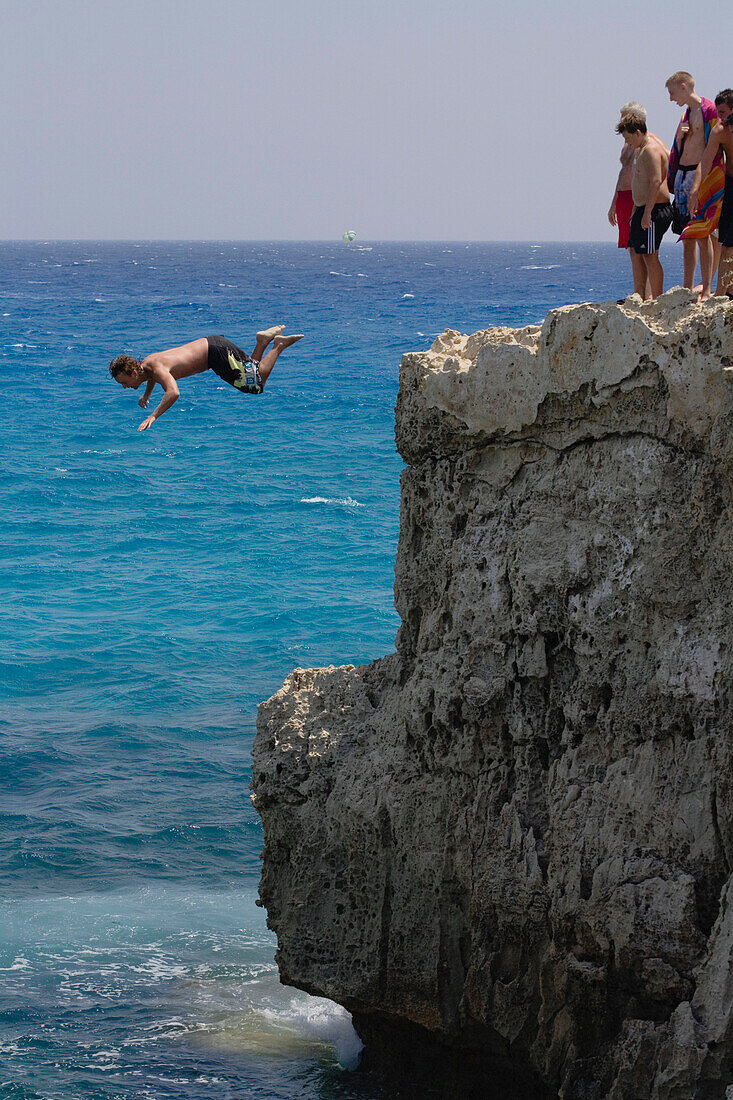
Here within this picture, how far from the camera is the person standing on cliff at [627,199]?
821 cm

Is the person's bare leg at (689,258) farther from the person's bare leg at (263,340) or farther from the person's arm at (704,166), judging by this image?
the person's bare leg at (263,340)

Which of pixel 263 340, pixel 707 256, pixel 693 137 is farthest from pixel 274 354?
pixel 693 137

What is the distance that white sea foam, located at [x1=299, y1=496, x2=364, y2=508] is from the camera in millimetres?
29672

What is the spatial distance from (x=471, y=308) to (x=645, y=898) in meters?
57.6

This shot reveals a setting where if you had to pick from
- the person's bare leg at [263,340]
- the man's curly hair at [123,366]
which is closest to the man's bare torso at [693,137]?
the person's bare leg at [263,340]

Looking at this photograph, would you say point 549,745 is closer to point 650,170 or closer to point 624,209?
point 650,170

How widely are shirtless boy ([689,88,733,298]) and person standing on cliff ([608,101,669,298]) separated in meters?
0.48

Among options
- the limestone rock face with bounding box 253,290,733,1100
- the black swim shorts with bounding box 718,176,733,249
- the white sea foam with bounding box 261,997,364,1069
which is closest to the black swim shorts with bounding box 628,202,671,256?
the black swim shorts with bounding box 718,176,733,249

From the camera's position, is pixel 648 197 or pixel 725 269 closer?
pixel 725 269

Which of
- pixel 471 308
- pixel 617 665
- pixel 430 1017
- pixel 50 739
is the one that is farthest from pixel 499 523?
pixel 471 308

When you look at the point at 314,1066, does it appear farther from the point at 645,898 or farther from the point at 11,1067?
the point at 645,898

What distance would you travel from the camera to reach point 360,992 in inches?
285

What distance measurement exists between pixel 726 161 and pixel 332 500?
22.6 m

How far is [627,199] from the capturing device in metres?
8.63
